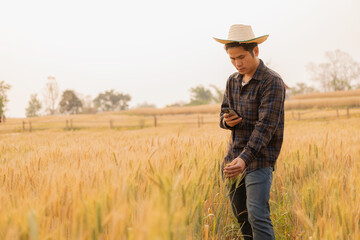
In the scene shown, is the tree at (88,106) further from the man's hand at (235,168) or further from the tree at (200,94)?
the man's hand at (235,168)

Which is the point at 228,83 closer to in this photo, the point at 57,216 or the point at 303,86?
the point at 57,216

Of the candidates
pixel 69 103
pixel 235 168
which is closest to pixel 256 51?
pixel 235 168

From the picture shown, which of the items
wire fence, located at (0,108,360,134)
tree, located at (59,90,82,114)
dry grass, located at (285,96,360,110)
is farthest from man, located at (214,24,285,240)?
tree, located at (59,90,82,114)

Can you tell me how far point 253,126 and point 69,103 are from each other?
67710 millimetres

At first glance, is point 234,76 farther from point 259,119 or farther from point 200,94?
point 200,94

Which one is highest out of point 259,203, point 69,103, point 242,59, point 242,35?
point 69,103

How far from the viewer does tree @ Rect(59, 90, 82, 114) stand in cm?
6462

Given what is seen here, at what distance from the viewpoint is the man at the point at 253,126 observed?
2.12 meters

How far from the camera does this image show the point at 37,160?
2512mm

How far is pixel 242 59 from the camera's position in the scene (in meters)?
2.29

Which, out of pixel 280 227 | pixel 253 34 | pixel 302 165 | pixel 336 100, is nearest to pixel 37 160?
pixel 253 34

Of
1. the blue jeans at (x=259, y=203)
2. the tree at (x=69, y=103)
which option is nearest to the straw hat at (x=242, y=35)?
the blue jeans at (x=259, y=203)

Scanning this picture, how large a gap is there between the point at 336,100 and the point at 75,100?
170 feet

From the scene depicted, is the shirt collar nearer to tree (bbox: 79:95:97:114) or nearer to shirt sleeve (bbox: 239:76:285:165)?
shirt sleeve (bbox: 239:76:285:165)
